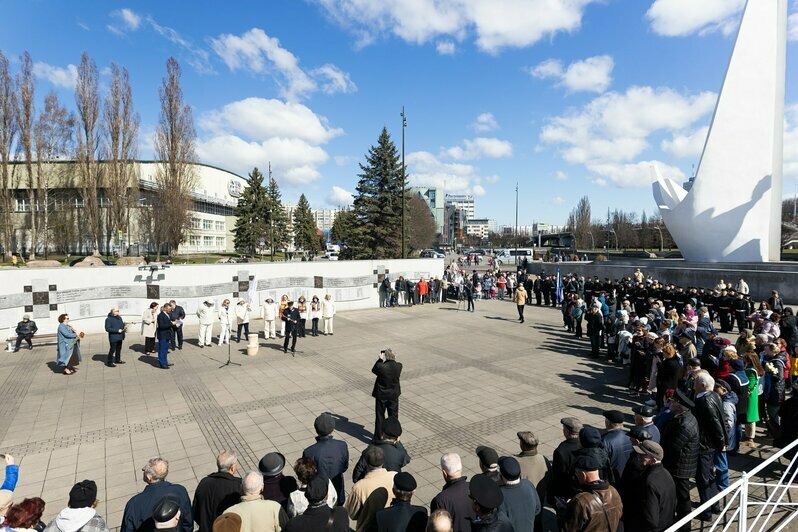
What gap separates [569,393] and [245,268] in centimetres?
1455

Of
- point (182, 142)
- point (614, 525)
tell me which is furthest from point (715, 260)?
point (182, 142)

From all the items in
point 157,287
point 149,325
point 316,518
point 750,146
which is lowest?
point 149,325

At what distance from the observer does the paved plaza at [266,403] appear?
686 cm

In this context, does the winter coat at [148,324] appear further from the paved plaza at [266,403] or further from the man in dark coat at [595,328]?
the man in dark coat at [595,328]

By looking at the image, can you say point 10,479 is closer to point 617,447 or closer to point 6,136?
point 617,447

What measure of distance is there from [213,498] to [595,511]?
3417 millimetres

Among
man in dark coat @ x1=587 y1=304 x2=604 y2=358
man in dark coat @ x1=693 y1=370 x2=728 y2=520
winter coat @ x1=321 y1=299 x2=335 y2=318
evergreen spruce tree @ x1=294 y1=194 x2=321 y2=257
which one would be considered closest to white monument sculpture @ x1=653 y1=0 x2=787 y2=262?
man in dark coat @ x1=587 y1=304 x2=604 y2=358

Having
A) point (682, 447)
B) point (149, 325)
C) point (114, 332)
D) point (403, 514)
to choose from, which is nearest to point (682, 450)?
point (682, 447)

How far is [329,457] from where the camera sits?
15.3ft

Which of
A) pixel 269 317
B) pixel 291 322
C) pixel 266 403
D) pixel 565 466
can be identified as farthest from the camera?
pixel 269 317

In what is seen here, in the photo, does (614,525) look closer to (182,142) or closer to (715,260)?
(715,260)

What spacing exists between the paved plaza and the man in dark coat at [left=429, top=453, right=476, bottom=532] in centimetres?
240

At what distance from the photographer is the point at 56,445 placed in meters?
7.44

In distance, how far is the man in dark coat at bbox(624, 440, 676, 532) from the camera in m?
3.92
